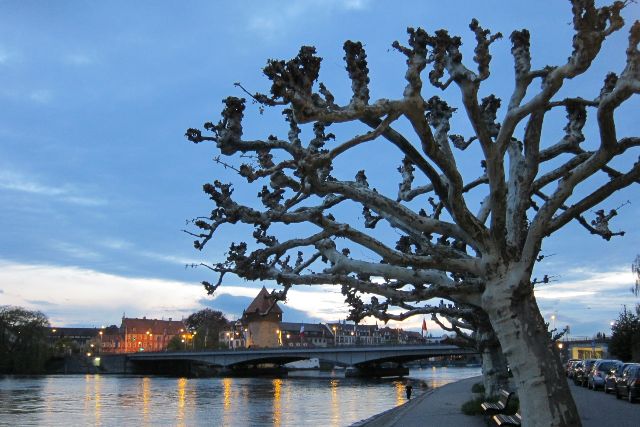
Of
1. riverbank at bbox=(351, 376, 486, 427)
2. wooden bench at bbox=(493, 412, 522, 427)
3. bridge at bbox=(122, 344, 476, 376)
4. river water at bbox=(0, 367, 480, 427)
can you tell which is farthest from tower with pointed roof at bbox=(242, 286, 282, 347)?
wooden bench at bbox=(493, 412, 522, 427)

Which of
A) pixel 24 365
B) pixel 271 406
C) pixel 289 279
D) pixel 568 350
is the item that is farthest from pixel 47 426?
pixel 568 350

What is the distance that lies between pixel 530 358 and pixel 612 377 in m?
27.4

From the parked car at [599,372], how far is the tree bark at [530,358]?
96.0 ft

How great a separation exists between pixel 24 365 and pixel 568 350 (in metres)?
95.9

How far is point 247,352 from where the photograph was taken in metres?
101

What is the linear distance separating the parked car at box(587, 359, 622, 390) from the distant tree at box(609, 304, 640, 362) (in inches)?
545

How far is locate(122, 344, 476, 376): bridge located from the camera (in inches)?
3378

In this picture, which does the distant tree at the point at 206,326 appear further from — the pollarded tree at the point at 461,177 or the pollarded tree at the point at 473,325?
the pollarded tree at the point at 461,177

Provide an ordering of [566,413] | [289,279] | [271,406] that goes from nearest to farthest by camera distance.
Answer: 1. [566,413]
2. [289,279]
3. [271,406]

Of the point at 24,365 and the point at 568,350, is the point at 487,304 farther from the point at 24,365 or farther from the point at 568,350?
the point at 568,350

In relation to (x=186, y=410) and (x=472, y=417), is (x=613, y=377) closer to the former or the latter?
(x=472, y=417)

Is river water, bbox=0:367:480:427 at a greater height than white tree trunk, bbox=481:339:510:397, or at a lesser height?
lesser

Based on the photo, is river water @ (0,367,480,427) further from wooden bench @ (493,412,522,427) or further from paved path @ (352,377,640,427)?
wooden bench @ (493,412,522,427)

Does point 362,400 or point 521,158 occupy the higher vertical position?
point 521,158
